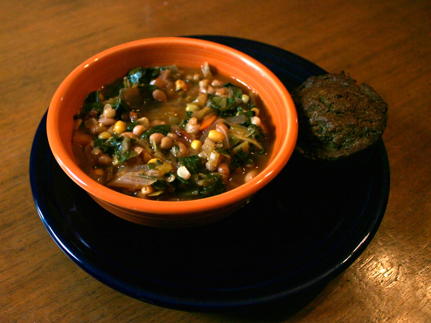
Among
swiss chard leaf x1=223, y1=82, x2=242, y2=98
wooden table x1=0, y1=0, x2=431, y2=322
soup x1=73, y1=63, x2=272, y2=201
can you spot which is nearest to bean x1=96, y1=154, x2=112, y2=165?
soup x1=73, y1=63, x2=272, y2=201

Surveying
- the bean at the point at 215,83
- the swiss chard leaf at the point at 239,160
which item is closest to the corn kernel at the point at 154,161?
the swiss chard leaf at the point at 239,160

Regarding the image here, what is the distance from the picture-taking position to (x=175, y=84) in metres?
2.86

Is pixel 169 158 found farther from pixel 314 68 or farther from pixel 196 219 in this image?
→ pixel 314 68

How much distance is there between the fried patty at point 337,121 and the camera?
7.98ft

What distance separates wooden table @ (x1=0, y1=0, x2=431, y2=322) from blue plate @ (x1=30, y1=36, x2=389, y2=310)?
0.81 ft

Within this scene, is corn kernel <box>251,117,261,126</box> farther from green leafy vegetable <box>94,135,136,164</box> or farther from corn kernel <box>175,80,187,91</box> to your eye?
green leafy vegetable <box>94,135,136,164</box>

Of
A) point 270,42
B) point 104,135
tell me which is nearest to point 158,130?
point 104,135

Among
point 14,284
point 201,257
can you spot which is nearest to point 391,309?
point 201,257

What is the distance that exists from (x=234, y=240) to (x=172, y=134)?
0.82 m

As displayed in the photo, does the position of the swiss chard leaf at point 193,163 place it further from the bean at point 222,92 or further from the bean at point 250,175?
the bean at point 222,92

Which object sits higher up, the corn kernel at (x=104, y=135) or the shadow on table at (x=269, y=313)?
the corn kernel at (x=104, y=135)

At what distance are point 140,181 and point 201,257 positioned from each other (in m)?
0.57

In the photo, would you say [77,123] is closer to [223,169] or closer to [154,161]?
[154,161]

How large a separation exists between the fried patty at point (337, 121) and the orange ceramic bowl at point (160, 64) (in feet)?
0.63
